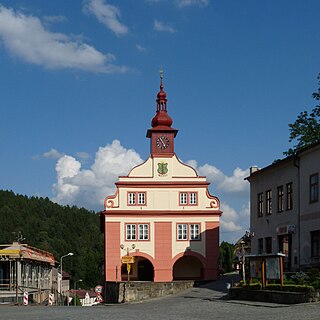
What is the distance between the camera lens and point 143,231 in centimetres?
5925

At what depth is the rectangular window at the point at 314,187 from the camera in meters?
36.0

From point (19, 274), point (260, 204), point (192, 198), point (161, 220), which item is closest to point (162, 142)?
point (192, 198)

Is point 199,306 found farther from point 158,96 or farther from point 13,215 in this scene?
point 13,215

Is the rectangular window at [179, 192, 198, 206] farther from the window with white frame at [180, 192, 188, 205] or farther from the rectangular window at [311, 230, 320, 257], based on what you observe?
the rectangular window at [311, 230, 320, 257]

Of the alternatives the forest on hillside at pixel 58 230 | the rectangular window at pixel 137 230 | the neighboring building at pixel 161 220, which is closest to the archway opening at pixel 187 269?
the neighboring building at pixel 161 220

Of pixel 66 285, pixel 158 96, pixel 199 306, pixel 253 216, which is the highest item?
pixel 158 96

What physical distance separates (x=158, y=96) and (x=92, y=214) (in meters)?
133

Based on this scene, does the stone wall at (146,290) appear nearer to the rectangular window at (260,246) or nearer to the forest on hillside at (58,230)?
the rectangular window at (260,246)

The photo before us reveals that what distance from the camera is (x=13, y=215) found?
566 ft

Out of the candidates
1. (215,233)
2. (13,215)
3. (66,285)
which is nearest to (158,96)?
(215,233)

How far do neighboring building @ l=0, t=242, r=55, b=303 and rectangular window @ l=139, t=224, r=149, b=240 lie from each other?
359 inches

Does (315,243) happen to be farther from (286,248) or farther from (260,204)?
(260,204)

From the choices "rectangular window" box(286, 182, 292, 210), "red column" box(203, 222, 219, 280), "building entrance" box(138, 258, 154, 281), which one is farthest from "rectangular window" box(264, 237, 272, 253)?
"building entrance" box(138, 258, 154, 281)

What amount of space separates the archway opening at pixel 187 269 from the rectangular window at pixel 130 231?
17.9 ft
